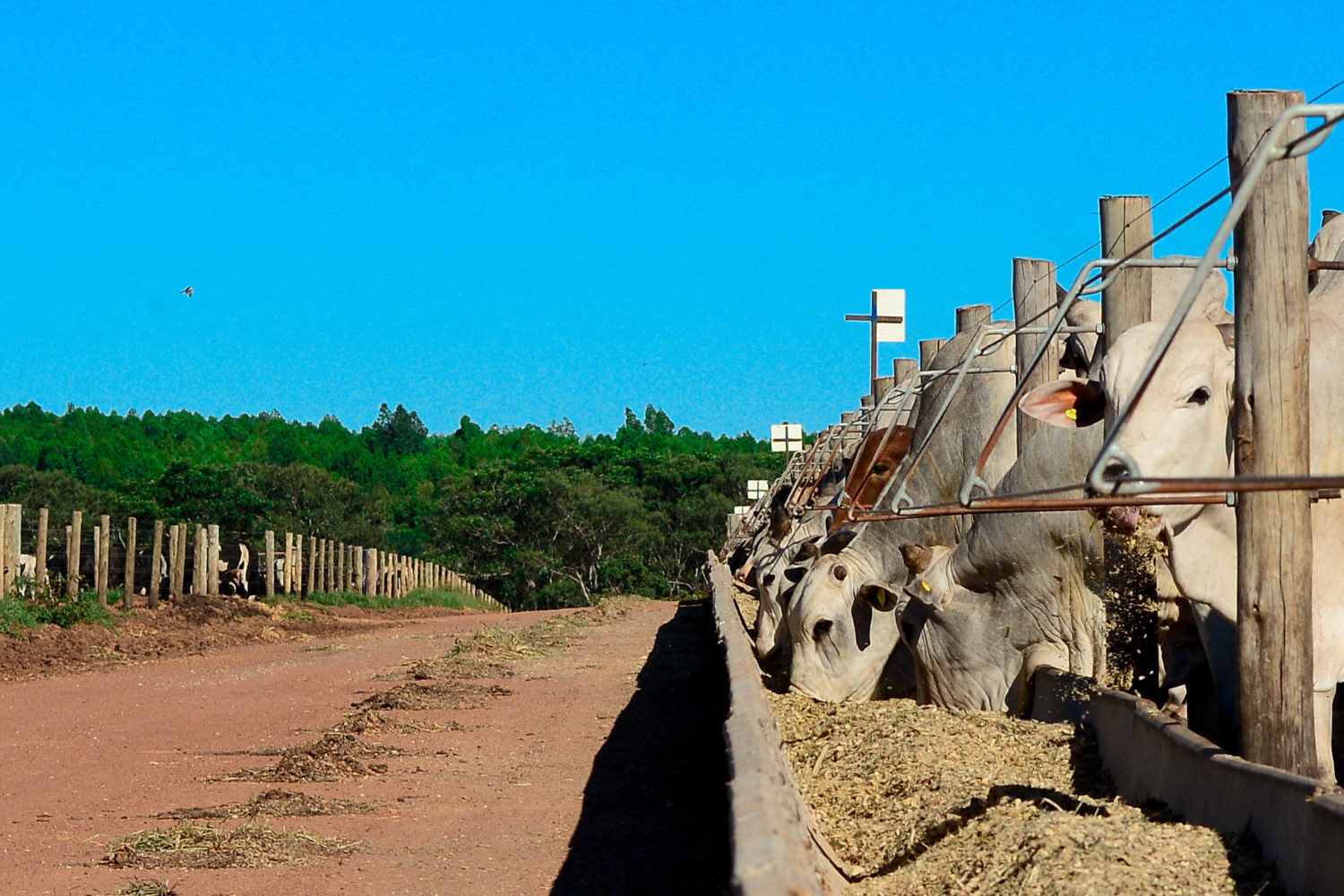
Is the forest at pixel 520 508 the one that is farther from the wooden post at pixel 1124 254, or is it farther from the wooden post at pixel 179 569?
the wooden post at pixel 1124 254

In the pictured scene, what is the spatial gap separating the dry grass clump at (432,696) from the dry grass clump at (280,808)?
342 centimetres

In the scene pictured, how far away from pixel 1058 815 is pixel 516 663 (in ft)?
34.3

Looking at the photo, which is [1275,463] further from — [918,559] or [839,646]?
[839,646]

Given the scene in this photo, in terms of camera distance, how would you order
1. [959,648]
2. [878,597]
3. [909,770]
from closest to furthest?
[909,770], [959,648], [878,597]

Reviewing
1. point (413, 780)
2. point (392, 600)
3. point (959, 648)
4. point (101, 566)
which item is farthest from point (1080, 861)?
point (392, 600)

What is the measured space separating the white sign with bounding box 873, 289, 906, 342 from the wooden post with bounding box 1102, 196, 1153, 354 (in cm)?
799

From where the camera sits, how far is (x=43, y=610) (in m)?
17.0

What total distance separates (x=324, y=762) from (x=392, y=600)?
84.8 ft

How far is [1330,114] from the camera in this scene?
11.9ft

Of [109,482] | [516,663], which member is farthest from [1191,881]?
[109,482]

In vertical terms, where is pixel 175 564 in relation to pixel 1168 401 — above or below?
below

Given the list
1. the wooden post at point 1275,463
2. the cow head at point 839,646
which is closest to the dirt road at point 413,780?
the cow head at point 839,646

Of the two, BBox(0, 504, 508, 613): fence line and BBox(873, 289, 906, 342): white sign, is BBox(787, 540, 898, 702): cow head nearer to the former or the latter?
BBox(873, 289, 906, 342): white sign

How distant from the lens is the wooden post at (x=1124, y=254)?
7266 mm
